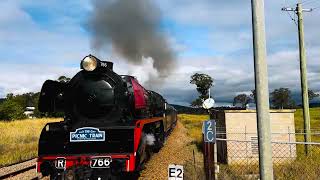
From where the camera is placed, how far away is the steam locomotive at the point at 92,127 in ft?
33.8

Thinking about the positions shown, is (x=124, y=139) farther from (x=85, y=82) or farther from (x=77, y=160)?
(x=85, y=82)

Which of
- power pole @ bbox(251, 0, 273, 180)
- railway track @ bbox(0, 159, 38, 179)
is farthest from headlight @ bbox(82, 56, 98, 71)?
power pole @ bbox(251, 0, 273, 180)

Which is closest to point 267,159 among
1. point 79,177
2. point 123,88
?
point 79,177

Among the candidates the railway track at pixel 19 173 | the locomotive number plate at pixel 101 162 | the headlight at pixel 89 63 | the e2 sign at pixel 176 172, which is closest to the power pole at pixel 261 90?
the e2 sign at pixel 176 172

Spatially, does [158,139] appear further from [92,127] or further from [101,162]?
[101,162]

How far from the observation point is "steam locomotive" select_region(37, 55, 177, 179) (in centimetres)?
1030

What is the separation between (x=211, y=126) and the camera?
309 inches

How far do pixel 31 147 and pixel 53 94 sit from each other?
1575cm

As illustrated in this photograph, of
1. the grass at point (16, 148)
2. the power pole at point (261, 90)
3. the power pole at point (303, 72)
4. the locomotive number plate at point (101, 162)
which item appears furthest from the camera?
the grass at point (16, 148)

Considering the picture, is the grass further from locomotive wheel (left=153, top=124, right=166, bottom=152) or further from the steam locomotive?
the steam locomotive

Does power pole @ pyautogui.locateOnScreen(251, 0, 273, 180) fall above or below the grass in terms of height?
above

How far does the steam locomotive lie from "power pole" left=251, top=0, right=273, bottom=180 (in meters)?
6.16

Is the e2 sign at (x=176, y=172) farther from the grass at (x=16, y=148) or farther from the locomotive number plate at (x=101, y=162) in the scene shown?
the grass at (x=16, y=148)

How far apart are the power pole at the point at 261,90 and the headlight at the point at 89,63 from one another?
7.22 meters
